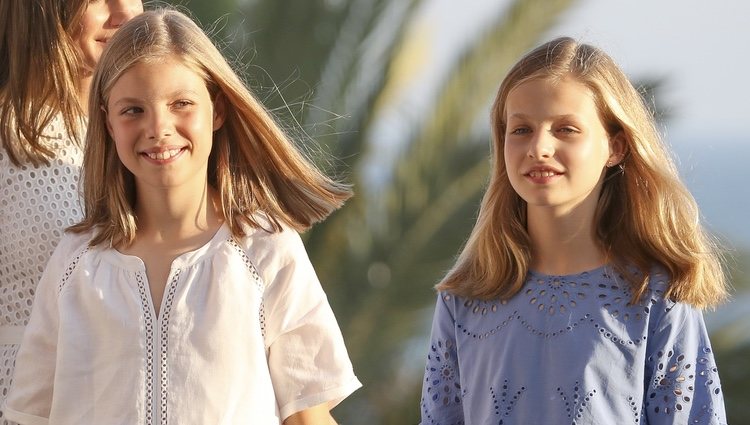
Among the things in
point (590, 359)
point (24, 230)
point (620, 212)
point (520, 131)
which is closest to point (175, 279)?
point (24, 230)

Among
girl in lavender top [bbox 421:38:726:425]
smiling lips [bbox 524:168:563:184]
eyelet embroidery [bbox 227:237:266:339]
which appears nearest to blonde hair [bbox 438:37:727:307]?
girl in lavender top [bbox 421:38:726:425]

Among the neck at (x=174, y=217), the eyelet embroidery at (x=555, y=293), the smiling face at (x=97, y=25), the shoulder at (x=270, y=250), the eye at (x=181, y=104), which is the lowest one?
the eyelet embroidery at (x=555, y=293)

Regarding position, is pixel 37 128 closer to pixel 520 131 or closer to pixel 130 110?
pixel 130 110

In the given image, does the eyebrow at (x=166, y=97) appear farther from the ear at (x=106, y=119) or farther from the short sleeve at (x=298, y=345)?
the short sleeve at (x=298, y=345)

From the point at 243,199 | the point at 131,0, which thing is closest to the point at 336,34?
the point at 131,0

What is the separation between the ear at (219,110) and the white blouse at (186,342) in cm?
29

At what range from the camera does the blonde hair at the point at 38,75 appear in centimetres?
381

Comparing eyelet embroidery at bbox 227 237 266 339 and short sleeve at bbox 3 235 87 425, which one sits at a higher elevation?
eyelet embroidery at bbox 227 237 266 339

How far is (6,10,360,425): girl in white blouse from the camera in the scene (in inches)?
130

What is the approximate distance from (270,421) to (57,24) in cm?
139

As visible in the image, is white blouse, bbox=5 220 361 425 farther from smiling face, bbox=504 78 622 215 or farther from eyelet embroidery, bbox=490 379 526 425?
smiling face, bbox=504 78 622 215

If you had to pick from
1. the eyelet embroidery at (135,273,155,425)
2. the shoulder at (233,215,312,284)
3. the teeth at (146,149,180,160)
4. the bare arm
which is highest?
the teeth at (146,149,180,160)

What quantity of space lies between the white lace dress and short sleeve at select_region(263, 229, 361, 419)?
76 centimetres

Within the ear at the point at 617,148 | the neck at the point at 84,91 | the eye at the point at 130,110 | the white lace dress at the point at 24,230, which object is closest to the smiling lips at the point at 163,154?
the eye at the point at 130,110
